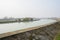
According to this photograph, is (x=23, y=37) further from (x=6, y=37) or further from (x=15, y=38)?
(x=6, y=37)

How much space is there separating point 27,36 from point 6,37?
1921mm

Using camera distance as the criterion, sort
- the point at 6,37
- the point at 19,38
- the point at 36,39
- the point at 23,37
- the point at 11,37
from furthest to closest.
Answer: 1. the point at 36,39
2. the point at 23,37
3. the point at 19,38
4. the point at 11,37
5. the point at 6,37

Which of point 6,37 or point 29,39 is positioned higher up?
point 6,37

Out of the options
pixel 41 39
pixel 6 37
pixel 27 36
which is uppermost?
pixel 6 37

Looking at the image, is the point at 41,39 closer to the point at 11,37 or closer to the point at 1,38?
the point at 11,37

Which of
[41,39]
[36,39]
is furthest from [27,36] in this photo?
[41,39]

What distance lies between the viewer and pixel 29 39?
7.02 m

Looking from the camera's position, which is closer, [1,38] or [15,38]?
[1,38]

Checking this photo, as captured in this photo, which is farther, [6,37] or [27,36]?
[27,36]

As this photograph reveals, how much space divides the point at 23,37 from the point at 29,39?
50cm

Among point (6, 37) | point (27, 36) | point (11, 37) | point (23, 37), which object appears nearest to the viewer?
point (6, 37)

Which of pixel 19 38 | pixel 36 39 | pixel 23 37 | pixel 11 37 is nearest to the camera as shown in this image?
pixel 11 37

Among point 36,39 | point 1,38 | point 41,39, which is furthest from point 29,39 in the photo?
point 1,38

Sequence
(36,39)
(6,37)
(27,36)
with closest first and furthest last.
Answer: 1. (6,37)
2. (27,36)
3. (36,39)
